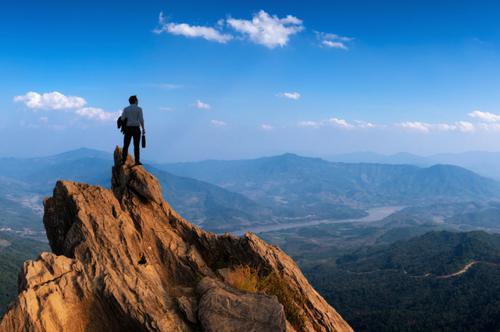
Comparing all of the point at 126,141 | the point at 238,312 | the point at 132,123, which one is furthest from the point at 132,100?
the point at 238,312

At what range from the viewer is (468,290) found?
18000 centimetres

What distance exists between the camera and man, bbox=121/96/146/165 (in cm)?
2192

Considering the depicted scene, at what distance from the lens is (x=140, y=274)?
1532cm

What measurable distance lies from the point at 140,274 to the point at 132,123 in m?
9.83

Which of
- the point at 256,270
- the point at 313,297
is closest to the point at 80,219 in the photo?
the point at 256,270

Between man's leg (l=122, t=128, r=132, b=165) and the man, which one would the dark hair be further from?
man's leg (l=122, t=128, r=132, b=165)

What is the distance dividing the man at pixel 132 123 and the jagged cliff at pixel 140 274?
1319 mm

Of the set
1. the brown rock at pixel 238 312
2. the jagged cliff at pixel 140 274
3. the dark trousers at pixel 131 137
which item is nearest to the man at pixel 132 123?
the dark trousers at pixel 131 137

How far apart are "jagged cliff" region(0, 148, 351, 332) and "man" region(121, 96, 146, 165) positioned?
4.33ft

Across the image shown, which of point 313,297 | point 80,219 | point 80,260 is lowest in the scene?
point 313,297

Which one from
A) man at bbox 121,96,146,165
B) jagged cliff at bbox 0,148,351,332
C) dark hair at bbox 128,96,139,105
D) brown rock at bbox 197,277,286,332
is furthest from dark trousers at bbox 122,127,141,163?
brown rock at bbox 197,277,286,332

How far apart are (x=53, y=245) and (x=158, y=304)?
382 inches

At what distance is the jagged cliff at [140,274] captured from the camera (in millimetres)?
13141

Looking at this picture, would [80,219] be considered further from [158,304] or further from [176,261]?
[158,304]
